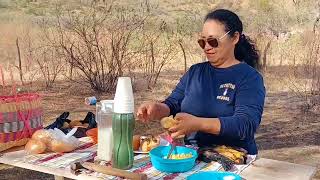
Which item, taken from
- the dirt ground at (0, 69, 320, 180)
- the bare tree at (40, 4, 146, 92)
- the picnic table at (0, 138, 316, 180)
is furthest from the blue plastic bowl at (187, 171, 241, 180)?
the bare tree at (40, 4, 146, 92)

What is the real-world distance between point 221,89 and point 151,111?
1.15ft

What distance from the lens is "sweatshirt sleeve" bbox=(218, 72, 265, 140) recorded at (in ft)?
6.04

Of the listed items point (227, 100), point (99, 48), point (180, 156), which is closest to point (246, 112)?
point (227, 100)

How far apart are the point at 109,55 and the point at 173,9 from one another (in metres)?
3.92

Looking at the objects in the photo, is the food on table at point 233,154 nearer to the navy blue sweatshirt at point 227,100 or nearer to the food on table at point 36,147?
the navy blue sweatshirt at point 227,100

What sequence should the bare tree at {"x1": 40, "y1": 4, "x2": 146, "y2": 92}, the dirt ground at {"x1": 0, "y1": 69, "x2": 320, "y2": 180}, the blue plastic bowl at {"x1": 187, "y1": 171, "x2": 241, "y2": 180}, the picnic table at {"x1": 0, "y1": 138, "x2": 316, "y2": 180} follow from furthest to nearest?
the bare tree at {"x1": 40, "y1": 4, "x2": 146, "y2": 92} < the dirt ground at {"x1": 0, "y1": 69, "x2": 320, "y2": 180} < the picnic table at {"x1": 0, "y1": 138, "x2": 316, "y2": 180} < the blue plastic bowl at {"x1": 187, "y1": 171, "x2": 241, "y2": 180}

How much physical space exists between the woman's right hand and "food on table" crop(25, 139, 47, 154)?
43 cm

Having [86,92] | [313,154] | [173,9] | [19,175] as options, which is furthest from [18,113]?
[173,9]

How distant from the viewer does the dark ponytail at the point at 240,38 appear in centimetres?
218

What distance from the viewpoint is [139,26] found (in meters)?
7.89

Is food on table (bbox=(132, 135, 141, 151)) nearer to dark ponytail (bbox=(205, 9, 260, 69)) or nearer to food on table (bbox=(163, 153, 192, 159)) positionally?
food on table (bbox=(163, 153, 192, 159))

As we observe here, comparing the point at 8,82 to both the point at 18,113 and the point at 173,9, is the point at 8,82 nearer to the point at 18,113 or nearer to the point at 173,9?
the point at 173,9

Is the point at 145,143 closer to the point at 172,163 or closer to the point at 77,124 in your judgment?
the point at 172,163

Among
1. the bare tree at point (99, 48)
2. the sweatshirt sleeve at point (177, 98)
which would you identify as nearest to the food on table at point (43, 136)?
the sweatshirt sleeve at point (177, 98)
